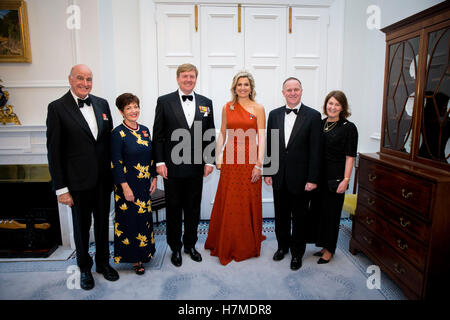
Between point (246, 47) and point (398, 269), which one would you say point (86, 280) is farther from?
point (246, 47)

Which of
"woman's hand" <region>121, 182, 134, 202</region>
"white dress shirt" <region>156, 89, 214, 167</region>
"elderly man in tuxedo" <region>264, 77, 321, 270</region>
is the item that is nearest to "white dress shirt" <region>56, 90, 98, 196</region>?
"woman's hand" <region>121, 182, 134, 202</region>

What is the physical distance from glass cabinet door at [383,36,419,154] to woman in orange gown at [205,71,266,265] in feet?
3.82

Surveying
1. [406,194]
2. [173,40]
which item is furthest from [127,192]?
[406,194]

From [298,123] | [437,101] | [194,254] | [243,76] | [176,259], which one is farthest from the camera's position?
[194,254]

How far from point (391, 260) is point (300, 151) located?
1.14 m

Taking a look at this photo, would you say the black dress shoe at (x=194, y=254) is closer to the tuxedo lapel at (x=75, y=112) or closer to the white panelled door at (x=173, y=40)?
the tuxedo lapel at (x=75, y=112)

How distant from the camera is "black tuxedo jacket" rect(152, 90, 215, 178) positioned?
2.56m

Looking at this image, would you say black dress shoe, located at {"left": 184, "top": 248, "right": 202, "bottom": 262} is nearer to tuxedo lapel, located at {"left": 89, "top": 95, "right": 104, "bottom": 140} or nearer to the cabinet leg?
tuxedo lapel, located at {"left": 89, "top": 95, "right": 104, "bottom": 140}

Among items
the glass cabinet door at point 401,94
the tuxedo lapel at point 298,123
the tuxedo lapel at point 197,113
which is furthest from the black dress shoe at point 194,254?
the glass cabinet door at point 401,94

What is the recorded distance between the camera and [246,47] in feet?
11.8

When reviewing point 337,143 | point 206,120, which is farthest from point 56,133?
point 337,143

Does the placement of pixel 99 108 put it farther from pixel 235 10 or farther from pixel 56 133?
pixel 235 10

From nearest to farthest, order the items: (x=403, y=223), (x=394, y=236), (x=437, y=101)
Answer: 1. (x=437, y=101)
2. (x=403, y=223)
3. (x=394, y=236)
